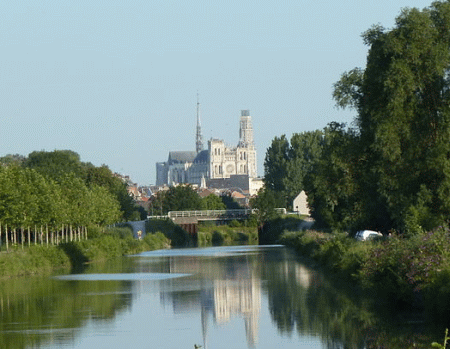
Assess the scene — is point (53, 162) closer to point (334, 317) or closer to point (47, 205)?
point (47, 205)

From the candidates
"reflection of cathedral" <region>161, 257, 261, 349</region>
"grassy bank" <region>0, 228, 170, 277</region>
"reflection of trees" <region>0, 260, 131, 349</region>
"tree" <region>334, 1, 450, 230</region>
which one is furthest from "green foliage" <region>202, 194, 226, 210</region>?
"tree" <region>334, 1, 450, 230</region>

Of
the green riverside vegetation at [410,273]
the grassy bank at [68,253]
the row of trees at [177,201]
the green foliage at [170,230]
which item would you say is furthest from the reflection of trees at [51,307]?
the row of trees at [177,201]

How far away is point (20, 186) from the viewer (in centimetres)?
5894

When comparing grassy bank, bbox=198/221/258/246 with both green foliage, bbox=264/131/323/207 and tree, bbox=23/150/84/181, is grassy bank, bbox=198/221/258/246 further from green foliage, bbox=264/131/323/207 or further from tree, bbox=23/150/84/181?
tree, bbox=23/150/84/181

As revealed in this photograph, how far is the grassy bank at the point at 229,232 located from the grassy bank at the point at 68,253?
43021 millimetres

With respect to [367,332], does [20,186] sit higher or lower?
higher

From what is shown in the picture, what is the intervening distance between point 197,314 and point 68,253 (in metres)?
35.6

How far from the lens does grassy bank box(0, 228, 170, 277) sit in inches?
2084

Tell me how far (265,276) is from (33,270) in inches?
499

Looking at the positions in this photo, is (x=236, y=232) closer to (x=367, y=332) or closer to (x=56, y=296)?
(x=56, y=296)

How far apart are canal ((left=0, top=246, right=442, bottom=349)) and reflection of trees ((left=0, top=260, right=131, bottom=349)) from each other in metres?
0.03

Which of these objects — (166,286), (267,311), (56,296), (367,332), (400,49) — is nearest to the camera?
(367,332)

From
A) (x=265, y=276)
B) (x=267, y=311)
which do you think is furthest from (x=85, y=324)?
(x=265, y=276)

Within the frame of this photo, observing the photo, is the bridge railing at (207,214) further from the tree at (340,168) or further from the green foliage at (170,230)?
the tree at (340,168)
